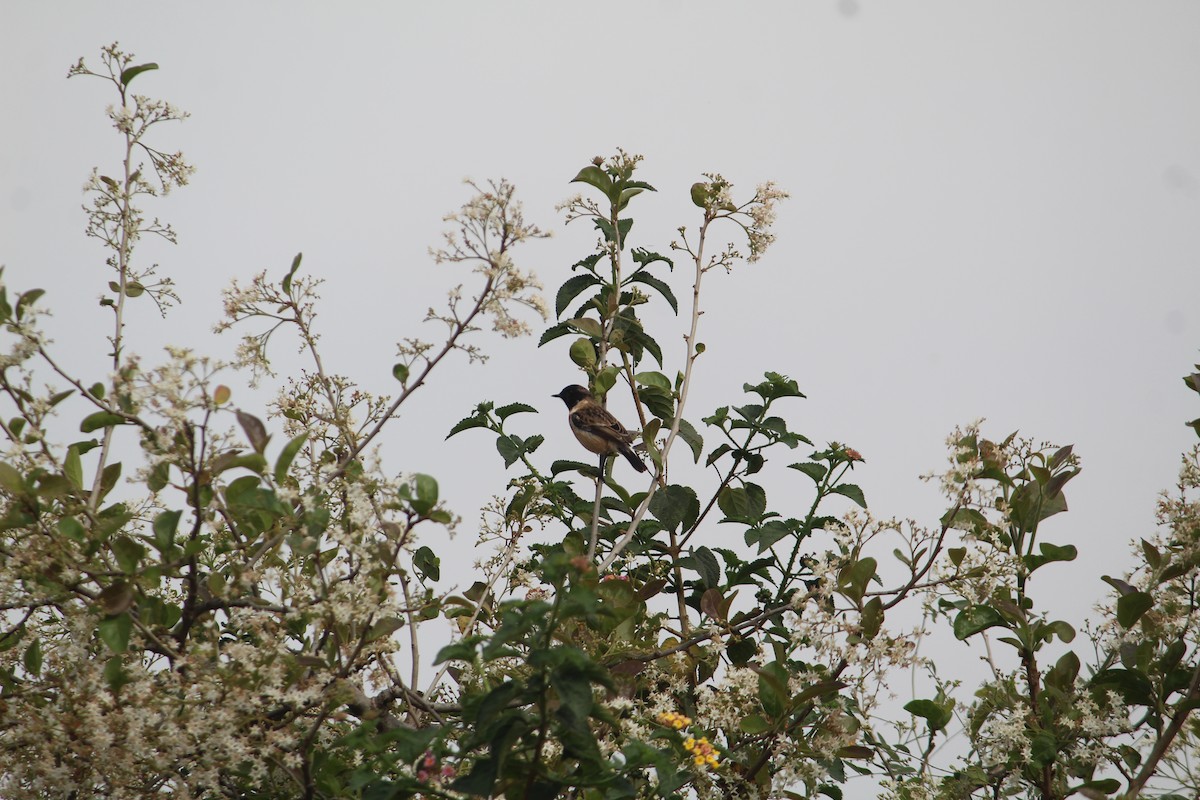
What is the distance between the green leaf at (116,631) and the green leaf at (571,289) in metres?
2.53

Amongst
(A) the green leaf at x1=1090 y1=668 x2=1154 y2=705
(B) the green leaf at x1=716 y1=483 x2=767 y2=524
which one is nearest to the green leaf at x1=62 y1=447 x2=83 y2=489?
(B) the green leaf at x1=716 y1=483 x2=767 y2=524

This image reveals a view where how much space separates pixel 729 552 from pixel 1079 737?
5.44 ft

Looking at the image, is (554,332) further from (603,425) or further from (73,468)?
(73,468)

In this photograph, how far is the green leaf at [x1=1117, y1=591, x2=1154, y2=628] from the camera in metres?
3.74

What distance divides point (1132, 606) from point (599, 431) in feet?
9.99

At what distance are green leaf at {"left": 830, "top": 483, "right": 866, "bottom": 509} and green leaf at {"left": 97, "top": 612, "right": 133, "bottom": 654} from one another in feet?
10.5

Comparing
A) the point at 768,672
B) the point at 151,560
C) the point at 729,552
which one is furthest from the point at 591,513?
the point at 151,560

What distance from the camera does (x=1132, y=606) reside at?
148 inches

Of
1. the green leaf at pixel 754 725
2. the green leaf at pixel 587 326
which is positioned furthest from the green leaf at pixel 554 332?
the green leaf at pixel 754 725

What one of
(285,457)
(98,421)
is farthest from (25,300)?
(285,457)

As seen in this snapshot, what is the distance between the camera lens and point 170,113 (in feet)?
13.4

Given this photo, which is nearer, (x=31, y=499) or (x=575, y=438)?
(x=31, y=499)

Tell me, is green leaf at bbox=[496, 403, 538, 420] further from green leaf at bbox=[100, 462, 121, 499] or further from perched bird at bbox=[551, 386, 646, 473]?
green leaf at bbox=[100, 462, 121, 499]

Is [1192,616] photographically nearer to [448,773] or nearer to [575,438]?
[448,773]
